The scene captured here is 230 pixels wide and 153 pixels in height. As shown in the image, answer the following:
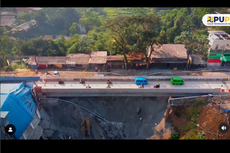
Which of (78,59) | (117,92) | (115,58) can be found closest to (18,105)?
(117,92)

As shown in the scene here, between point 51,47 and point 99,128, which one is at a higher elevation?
point 51,47

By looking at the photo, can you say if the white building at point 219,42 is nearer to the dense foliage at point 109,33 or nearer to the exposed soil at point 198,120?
the dense foliage at point 109,33

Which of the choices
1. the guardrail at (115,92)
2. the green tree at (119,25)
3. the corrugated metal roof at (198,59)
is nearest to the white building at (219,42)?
the corrugated metal roof at (198,59)

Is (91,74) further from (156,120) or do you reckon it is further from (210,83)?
(210,83)

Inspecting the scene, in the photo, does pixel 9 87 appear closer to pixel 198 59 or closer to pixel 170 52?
pixel 170 52

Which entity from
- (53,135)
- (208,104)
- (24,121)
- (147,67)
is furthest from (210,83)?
(24,121)

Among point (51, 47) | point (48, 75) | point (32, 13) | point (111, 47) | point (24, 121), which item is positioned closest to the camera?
point (24, 121)
